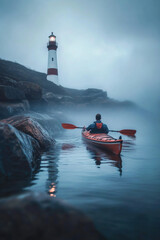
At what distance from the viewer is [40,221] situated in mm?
1551

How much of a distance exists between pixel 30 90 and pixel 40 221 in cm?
1522

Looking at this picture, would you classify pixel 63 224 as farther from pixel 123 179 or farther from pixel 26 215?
pixel 123 179

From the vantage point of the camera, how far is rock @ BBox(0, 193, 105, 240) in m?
1.50

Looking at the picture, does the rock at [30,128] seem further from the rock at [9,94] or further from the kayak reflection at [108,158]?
the rock at [9,94]

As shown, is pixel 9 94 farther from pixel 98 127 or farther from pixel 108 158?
pixel 108 158

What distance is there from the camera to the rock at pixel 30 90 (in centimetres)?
1548

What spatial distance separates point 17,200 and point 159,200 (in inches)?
94.3

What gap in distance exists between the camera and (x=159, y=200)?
3.00 metres

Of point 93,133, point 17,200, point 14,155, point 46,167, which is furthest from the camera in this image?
point 93,133

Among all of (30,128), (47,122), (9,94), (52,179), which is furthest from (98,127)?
(9,94)

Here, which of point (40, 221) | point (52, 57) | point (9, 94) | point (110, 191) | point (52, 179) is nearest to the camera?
point (40, 221)

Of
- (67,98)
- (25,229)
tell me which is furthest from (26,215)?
(67,98)

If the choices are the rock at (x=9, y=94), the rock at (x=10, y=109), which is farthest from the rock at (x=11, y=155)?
the rock at (x=9, y=94)

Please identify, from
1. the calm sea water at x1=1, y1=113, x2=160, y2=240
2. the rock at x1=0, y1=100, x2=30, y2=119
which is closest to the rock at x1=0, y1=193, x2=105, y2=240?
the calm sea water at x1=1, y1=113, x2=160, y2=240
